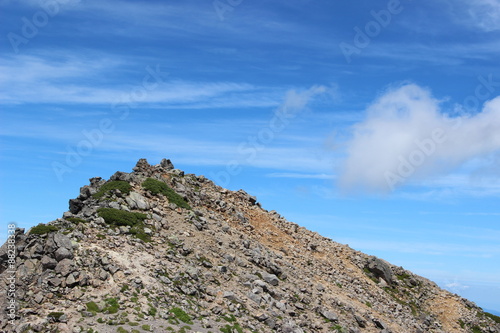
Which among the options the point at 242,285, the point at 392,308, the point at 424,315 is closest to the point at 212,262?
the point at 242,285

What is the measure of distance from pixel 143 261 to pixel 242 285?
8905 mm

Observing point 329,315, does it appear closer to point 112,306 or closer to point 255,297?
point 255,297

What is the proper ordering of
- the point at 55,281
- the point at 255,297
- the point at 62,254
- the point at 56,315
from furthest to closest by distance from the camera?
the point at 255,297
the point at 62,254
the point at 55,281
the point at 56,315

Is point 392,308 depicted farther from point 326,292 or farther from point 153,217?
point 153,217

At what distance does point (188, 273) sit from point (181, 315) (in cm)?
575

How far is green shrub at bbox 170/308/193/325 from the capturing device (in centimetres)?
3341

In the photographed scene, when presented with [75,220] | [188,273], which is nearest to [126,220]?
[75,220]

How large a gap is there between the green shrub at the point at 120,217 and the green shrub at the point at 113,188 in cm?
448

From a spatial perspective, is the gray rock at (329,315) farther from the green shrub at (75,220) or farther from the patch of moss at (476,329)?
the patch of moss at (476,329)

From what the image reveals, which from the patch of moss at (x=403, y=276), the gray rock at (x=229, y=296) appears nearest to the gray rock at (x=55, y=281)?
the gray rock at (x=229, y=296)

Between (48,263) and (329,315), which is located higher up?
(329,315)

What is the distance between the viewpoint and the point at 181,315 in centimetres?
3381

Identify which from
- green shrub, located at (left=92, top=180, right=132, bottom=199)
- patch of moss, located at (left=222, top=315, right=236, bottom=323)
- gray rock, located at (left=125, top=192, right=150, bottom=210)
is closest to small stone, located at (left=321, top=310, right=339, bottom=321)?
patch of moss, located at (left=222, top=315, right=236, bottom=323)

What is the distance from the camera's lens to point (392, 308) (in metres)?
56.5
